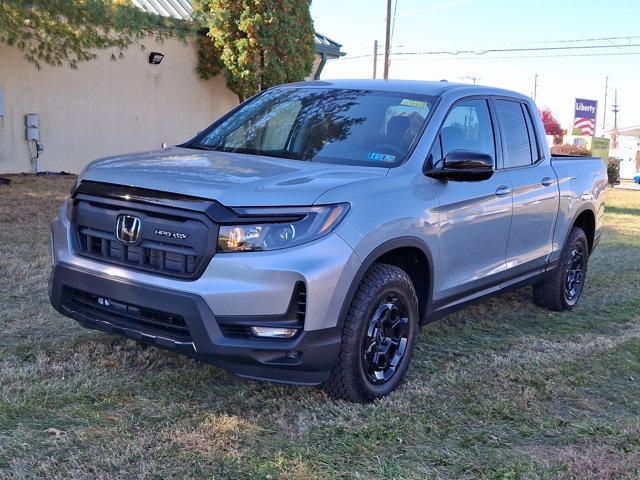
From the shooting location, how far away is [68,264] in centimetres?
395

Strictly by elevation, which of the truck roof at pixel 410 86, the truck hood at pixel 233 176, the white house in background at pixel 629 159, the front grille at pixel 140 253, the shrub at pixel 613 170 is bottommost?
the white house in background at pixel 629 159

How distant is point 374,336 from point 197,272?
3.54ft

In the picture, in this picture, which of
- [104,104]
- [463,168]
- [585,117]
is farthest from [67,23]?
[585,117]

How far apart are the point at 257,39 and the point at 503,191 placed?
1124 centimetres

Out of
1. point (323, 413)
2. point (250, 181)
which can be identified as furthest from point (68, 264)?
point (323, 413)

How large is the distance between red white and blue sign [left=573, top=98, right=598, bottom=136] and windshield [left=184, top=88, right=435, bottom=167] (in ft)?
83.7

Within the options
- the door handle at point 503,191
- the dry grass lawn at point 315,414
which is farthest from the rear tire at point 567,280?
the door handle at point 503,191

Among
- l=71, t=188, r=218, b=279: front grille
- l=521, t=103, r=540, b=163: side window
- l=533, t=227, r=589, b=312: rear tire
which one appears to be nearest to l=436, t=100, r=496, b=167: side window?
l=521, t=103, r=540, b=163: side window

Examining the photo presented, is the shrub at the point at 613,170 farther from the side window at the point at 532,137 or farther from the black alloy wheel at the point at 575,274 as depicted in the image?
the side window at the point at 532,137

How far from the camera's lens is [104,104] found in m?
15.0

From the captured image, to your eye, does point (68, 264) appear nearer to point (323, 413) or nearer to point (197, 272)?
point (197, 272)

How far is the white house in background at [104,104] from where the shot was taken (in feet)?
44.7

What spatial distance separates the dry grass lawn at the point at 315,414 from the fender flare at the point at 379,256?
56 centimetres

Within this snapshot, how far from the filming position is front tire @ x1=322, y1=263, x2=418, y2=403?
3.77 m
